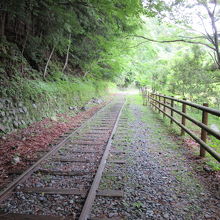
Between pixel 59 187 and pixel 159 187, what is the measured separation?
5.57ft

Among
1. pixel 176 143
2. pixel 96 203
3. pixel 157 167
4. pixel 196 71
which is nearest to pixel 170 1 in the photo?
pixel 196 71

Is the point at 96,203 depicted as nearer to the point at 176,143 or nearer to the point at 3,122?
the point at 176,143

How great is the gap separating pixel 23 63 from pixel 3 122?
3.59 meters

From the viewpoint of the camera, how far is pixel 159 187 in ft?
10.2

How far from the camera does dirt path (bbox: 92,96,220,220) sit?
2500mm

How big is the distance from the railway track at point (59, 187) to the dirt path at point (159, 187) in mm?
205

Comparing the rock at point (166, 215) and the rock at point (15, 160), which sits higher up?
the rock at point (15, 160)

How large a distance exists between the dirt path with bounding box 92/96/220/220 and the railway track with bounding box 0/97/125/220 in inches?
8.1

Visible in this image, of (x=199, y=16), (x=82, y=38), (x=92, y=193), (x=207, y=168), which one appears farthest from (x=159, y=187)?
(x=82, y=38)

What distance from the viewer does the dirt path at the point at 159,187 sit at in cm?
250

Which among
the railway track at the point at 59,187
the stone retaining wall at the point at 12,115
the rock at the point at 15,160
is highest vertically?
the stone retaining wall at the point at 12,115

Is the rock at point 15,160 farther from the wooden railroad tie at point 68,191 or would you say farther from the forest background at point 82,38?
the forest background at point 82,38

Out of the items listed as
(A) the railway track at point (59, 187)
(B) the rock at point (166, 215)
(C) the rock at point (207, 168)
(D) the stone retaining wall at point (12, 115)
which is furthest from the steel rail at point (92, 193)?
(D) the stone retaining wall at point (12, 115)

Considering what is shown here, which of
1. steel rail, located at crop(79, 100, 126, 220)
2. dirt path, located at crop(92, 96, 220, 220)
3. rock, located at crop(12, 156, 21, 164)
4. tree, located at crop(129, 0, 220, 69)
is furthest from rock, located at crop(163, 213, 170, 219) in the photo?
tree, located at crop(129, 0, 220, 69)
